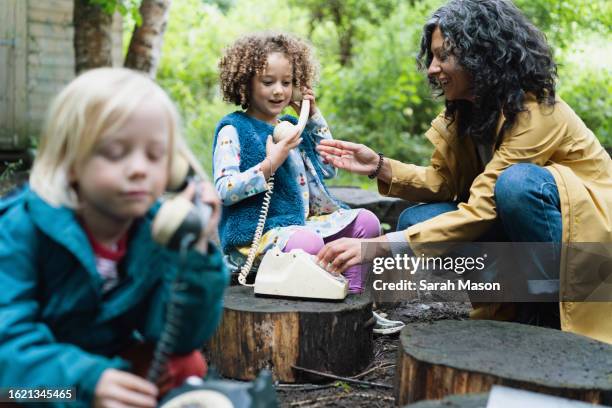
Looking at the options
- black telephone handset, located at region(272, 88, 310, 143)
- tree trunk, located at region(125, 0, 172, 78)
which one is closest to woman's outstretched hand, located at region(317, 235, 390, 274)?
black telephone handset, located at region(272, 88, 310, 143)

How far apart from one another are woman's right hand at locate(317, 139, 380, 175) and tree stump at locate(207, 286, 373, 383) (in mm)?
769

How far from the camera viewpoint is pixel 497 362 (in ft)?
7.45

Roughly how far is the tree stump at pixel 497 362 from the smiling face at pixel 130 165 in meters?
1.10

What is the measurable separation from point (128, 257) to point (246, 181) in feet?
4.84

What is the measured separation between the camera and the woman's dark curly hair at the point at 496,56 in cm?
312

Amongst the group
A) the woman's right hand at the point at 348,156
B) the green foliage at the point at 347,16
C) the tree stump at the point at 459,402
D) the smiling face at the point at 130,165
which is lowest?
the tree stump at the point at 459,402

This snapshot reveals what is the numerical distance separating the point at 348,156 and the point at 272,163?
448 millimetres

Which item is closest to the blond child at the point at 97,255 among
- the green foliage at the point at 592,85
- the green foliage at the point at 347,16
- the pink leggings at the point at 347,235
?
the pink leggings at the point at 347,235

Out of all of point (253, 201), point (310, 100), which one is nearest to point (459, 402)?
point (253, 201)

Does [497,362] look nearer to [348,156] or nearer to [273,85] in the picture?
[348,156]

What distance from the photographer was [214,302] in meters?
1.69

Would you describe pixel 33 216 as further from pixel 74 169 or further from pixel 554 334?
pixel 554 334

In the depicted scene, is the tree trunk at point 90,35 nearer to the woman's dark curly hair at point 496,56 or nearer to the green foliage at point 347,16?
the woman's dark curly hair at point 496,56

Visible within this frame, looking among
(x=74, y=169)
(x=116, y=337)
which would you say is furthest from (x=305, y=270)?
(x=74, y=169)
